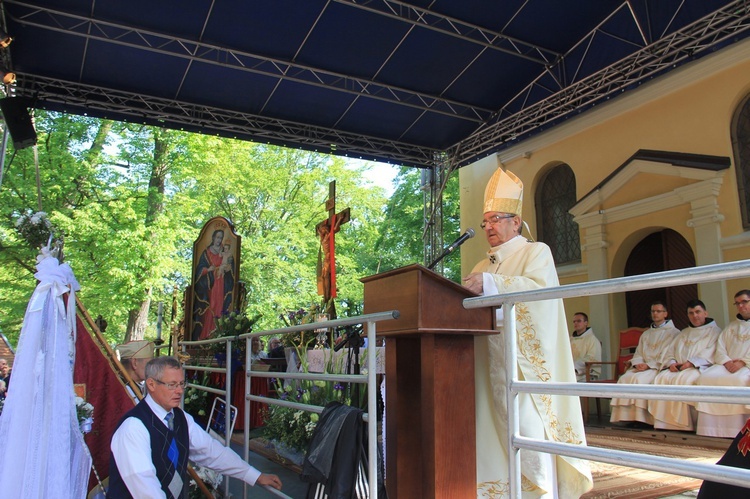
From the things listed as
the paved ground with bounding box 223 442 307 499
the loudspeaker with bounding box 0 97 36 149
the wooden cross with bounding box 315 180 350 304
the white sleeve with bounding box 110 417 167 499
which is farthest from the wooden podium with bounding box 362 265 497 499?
the loudspeaker with bounding box 0 97 36 149

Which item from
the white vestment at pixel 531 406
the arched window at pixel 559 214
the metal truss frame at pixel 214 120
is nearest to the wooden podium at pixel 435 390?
the white vestment at pixel 531 406

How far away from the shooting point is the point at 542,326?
2.69m

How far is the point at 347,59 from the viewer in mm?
8750

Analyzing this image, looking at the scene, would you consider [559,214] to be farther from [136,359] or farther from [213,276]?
[136,359]

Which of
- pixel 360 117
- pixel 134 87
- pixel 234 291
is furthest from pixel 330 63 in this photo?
pixel 234 291

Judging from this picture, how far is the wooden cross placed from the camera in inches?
325

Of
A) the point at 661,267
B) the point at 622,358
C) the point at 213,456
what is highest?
the point at 661,267

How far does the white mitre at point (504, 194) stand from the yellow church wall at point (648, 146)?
5431 millimetres

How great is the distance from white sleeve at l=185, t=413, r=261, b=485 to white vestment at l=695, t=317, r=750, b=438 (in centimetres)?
463

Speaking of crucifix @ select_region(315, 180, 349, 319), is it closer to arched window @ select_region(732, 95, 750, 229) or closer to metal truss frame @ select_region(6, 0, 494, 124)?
metal truss frame @ select_region(6, 0, 494, 124)

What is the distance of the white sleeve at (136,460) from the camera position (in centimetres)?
277

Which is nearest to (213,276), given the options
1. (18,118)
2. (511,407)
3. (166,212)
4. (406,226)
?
(18,118)

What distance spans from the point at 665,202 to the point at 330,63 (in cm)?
510

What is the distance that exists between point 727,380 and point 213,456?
5.00 m
